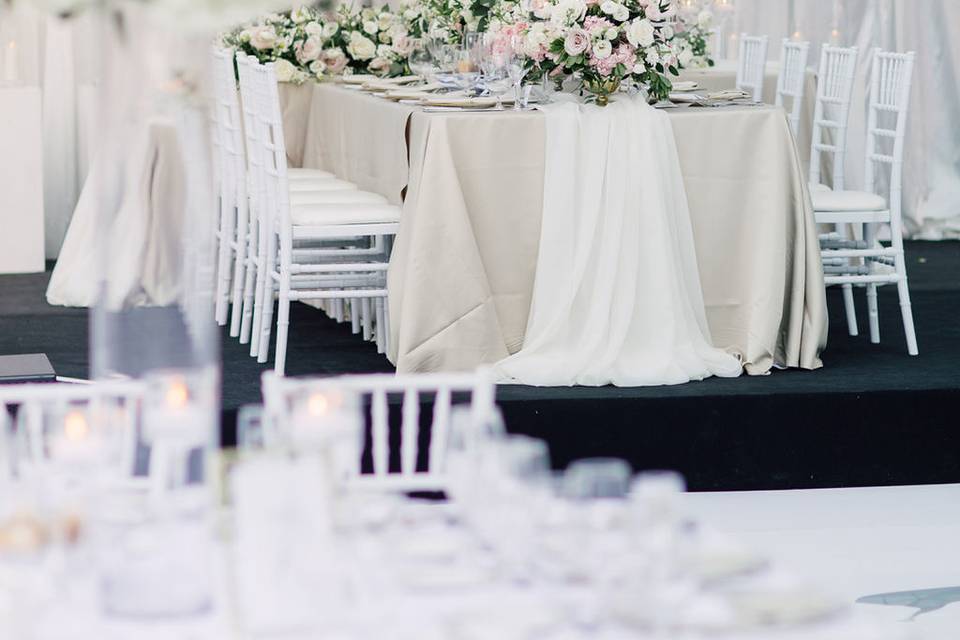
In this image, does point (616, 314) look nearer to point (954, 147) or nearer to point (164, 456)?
point (164, 456)

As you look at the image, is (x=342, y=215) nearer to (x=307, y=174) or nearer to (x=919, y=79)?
(x=307, y=174)

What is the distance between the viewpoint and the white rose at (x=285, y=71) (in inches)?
249

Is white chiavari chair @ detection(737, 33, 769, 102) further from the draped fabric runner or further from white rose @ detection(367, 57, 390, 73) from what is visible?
the draped fabric runner

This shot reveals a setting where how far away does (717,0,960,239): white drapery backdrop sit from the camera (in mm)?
8422

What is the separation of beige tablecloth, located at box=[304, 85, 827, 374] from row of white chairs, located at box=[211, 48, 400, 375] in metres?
0.26

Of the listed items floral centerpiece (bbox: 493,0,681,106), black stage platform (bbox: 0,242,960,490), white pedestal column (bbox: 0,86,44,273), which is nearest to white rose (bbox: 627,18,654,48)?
floral centerpiece (bbox: 493,0,681,106)

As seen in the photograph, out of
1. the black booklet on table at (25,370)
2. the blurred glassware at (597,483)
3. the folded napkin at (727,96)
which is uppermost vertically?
the folded napkin at (727,96)

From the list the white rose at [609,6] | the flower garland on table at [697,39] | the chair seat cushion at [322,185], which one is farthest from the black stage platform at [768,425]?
the flower garland on table at [697,39]

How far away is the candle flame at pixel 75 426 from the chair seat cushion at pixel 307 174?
4.08 m

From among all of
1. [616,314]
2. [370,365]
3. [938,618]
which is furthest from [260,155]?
[938,618]

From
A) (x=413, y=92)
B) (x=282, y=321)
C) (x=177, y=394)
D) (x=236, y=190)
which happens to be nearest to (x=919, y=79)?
(x=413, y=92)

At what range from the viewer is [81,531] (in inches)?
62.2

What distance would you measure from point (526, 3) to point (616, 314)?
3.25 feet

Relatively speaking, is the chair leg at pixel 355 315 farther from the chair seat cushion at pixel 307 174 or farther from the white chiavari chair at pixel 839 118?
the white chiavari chair at pixel 839 118
